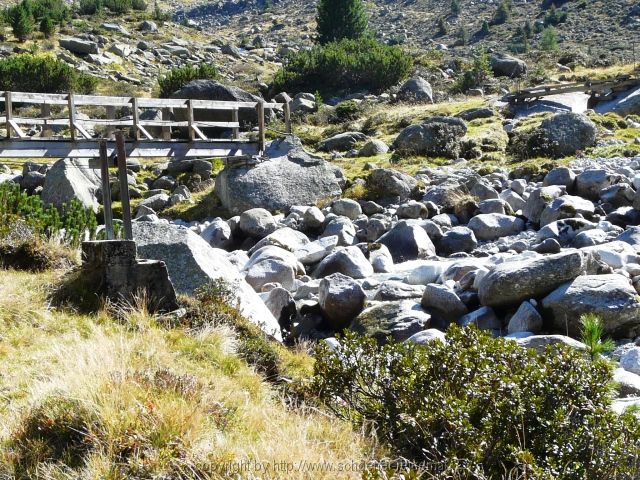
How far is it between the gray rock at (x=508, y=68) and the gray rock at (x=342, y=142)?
65.2 feet

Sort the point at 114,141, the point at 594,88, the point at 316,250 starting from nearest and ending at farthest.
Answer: the point at 316,250
the point at 114,141
the point at 594,88

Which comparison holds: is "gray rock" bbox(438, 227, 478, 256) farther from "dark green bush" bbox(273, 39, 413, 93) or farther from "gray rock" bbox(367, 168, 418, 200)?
"dark green bush" bbox(273, 39, 413, 93)

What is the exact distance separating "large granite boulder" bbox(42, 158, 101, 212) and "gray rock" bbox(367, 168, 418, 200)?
26.0 feet

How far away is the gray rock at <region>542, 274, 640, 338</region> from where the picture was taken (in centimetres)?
930

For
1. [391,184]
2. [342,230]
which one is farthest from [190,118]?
[391,184]

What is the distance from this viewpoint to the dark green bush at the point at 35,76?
3775cm

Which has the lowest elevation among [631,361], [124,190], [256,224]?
[256,224]

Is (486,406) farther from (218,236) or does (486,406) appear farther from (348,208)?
(348,208)

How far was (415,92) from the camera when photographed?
37.8 meters

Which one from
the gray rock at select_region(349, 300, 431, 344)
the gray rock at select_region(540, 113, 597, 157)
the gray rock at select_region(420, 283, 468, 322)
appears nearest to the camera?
the gray rock at select_region(349, 300, 431, 344)

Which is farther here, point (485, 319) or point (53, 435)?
point (485, 319)

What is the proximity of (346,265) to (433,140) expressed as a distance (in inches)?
489

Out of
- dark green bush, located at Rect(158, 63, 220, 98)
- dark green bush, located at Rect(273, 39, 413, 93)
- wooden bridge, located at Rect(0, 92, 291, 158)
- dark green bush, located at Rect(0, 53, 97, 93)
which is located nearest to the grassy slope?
wooden bridge, located at Rect(0, 92, 291, 158)

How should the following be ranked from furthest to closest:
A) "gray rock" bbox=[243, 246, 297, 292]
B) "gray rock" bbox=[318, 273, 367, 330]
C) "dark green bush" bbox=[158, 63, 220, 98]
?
"dark green bush" bbox=[158, 63, 220, 98]
"gray rock" bbox=[243, 246, 297, 292]
"gray rock" bbox=[318, 273, 367, 330]
